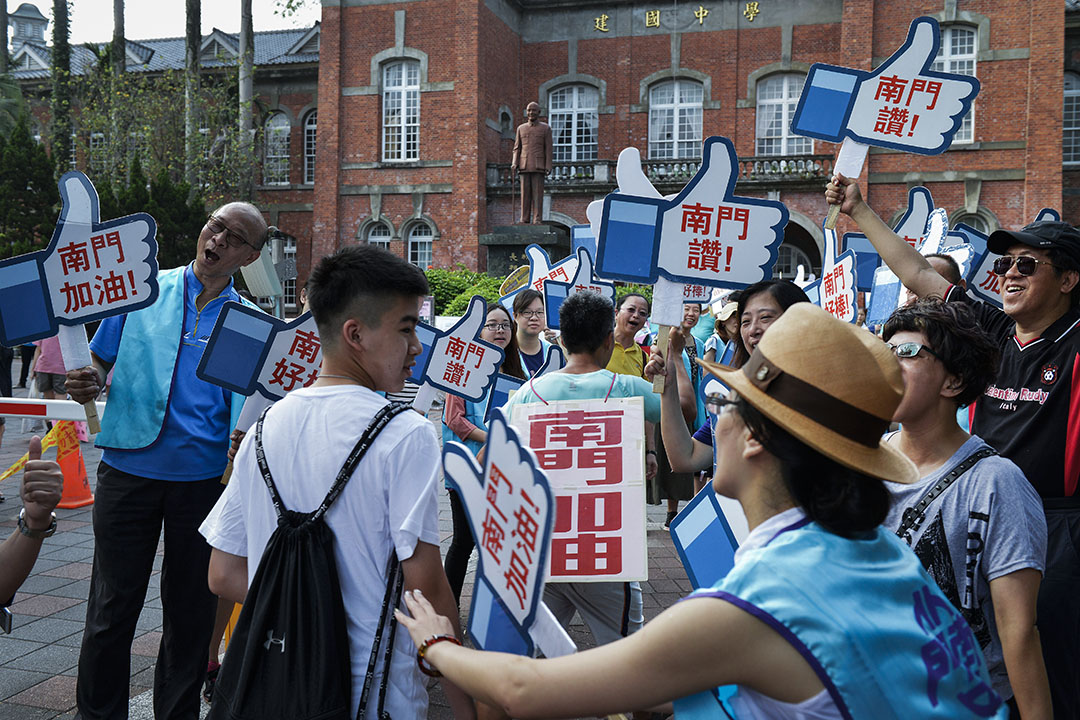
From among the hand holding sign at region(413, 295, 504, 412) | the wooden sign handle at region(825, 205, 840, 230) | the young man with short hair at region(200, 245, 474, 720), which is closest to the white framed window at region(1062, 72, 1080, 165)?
the wooden sign handle at region(825, 205, 840, 230)

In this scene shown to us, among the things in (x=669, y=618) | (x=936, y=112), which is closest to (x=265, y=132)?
(x=936, y=112)

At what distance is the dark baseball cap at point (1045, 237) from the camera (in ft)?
8.20

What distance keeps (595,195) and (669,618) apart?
21.4 meters

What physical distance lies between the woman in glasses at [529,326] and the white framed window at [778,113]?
19.0m

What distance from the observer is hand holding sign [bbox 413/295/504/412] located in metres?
4.25

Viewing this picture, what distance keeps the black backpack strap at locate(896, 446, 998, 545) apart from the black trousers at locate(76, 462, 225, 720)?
7.51 feet

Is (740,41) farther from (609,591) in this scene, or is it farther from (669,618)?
(669,618)

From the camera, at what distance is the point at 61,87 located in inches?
962

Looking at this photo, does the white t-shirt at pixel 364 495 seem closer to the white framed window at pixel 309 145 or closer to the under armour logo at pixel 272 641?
the under armour logo at pixel 272 641

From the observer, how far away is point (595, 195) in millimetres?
22047

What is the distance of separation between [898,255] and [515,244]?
16.2m

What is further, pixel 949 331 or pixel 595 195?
pixel 595 195

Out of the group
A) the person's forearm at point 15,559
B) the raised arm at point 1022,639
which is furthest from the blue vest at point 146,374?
the raised arm at point 1022,639

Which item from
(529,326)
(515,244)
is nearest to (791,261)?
(515,244)
